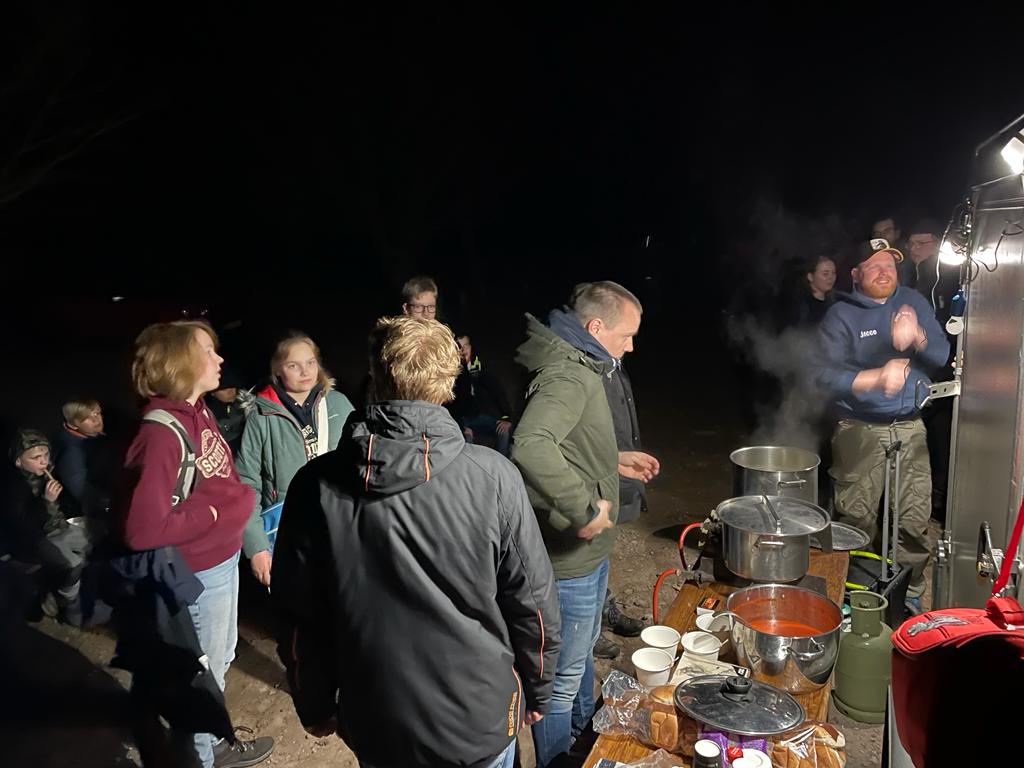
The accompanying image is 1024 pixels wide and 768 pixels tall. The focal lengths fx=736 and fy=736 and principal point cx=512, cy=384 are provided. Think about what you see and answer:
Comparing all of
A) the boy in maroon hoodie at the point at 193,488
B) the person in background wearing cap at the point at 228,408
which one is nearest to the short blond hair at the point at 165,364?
the boy in maroon hoodie at the point at 193,488

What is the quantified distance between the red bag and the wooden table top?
2.49ft

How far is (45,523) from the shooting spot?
4.73m

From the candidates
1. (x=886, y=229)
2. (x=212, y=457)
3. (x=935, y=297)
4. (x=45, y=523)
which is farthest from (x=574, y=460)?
(x=886, y=229)

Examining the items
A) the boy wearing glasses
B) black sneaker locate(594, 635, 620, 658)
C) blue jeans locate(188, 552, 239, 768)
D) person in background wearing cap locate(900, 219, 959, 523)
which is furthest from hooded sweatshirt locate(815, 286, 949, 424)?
blue jeans locate(188, 552, 239, 768)

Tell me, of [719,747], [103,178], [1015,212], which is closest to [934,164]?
[1015,212]

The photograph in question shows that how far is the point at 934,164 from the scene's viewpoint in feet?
72.6

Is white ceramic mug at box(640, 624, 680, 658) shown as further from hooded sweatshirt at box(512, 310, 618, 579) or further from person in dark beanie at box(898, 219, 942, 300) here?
person in dark beanie at box(898, 219, 942, 300)

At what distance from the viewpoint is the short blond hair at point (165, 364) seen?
291 centimetres

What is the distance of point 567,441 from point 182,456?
5.01ft

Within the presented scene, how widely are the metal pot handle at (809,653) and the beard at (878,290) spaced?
3120 mm

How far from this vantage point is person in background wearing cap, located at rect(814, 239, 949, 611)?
4.73 m

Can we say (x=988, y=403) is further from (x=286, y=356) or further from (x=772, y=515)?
(x=286, y=356)

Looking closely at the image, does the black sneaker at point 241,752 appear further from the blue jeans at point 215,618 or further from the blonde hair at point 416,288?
the blonde hair at point 416,288

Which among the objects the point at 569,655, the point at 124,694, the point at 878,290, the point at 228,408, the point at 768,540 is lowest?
the point at 124,694
